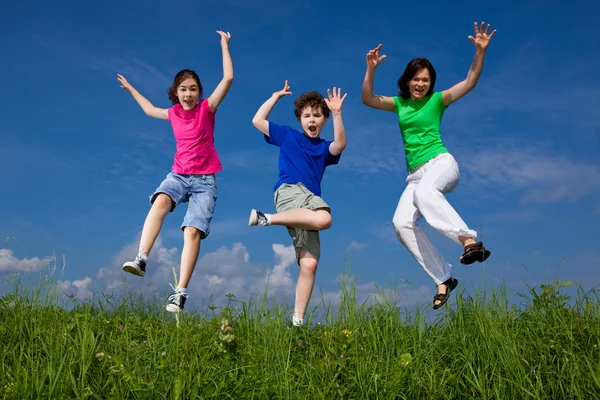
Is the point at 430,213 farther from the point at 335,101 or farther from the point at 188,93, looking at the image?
the point at 188,93

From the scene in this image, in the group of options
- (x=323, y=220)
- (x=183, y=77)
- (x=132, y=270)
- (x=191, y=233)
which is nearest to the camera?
(x=323, y=220)

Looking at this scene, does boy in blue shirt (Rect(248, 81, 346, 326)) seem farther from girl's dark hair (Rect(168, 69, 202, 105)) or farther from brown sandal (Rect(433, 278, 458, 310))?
brown sandal (Rect(433, 278, 458, 310))

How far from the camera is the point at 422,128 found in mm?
7281

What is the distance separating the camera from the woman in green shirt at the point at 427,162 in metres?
6.68

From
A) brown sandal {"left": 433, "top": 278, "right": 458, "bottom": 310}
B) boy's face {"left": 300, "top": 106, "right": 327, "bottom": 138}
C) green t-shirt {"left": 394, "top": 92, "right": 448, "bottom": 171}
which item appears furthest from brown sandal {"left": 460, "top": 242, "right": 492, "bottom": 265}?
boy's face {"left": 300, "top": 106, "right": 327, "bottom": 138}

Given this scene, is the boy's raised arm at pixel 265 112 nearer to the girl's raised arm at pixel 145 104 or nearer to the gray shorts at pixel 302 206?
the gray shorts at pixel 302 206

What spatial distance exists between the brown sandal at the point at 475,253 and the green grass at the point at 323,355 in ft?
1.41

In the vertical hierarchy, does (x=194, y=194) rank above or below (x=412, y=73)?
below

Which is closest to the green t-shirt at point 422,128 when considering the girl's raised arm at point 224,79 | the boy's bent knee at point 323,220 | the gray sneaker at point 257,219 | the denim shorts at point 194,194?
the boy's bent knee at point 323,220

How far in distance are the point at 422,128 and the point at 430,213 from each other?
3.88ft

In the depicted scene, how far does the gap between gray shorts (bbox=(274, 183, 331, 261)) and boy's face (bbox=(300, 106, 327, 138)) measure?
2.76 feet

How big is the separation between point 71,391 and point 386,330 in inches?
110

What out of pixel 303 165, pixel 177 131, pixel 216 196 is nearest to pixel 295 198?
pixel 303 165

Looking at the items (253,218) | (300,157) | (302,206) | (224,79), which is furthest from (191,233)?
(224,79)
